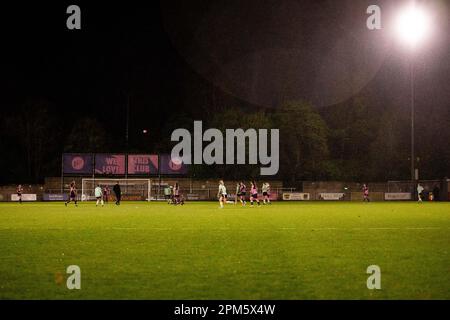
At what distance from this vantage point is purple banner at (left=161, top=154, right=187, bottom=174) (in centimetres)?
5694

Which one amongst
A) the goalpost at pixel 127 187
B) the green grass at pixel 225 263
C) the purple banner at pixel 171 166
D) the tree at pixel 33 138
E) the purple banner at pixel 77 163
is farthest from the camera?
the tree at pixel 33 138

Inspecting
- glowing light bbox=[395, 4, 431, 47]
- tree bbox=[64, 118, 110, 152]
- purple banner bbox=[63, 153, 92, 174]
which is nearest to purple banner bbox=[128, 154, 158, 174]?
purple banner bbox=[63, 153, 92, 174]

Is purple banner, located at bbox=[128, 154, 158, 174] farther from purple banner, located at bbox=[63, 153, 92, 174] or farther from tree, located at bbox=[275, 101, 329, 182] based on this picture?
tree, located at bbox=[275, 101, 329, 182]

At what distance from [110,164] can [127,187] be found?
11.6 ft

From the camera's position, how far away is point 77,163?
183 feet

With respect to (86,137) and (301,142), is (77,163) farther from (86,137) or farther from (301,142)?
(301,142)

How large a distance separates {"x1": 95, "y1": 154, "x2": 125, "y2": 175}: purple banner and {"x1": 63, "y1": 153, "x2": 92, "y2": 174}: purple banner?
32.1 inches

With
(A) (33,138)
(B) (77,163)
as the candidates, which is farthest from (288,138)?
(A) (33,138)

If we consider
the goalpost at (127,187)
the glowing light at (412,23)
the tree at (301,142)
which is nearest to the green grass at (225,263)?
the glowing light at (412,23)

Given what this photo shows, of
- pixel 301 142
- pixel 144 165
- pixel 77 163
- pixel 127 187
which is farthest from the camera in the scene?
pixel 301 142

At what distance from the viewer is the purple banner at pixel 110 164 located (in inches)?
2214

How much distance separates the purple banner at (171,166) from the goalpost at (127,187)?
228 cm

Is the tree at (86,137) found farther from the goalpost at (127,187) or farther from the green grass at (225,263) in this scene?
the green grass at (225,263)
